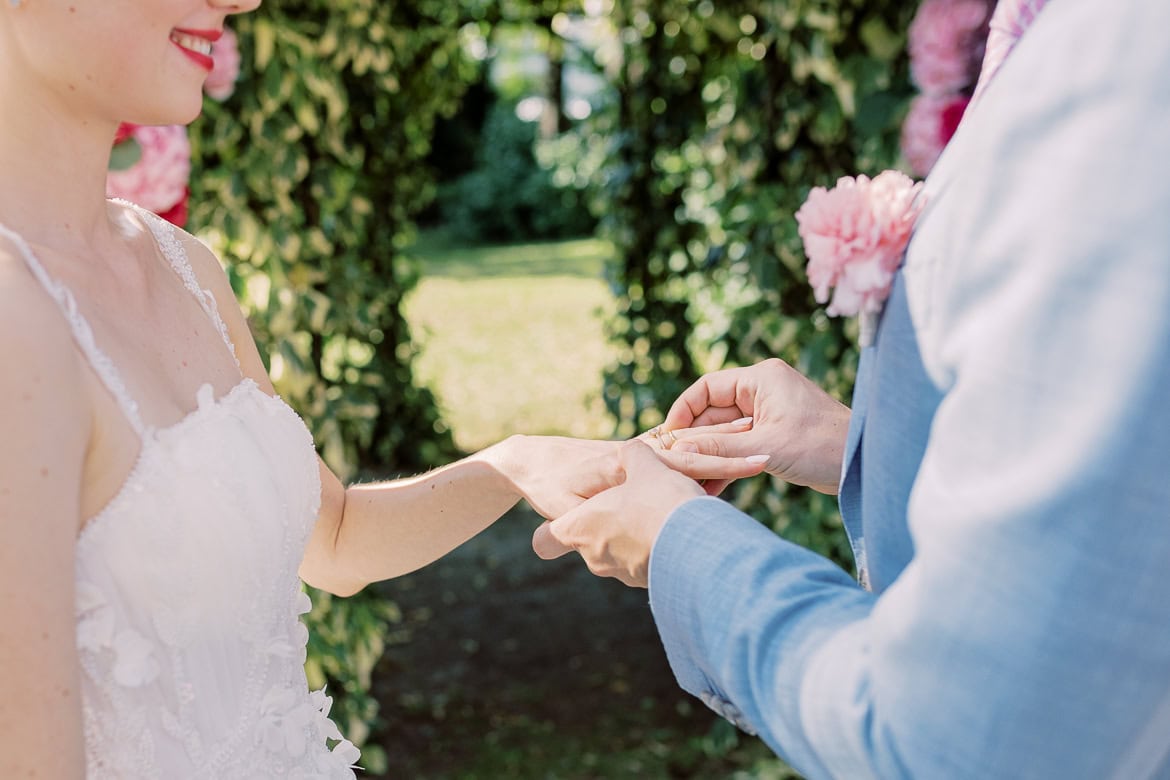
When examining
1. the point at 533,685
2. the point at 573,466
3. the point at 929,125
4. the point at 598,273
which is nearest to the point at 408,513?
the point at 573,466

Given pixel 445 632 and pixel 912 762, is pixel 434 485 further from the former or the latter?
pixel 445 632

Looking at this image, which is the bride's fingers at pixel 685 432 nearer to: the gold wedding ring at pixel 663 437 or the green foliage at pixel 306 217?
the gold wedding ring at pixel 663 437

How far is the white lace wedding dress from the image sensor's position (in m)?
1.24

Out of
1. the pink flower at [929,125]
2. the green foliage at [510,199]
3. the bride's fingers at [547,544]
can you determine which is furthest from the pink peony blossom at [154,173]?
the green foliage at [510,199]

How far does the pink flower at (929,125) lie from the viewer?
8.76ft

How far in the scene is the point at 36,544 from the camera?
1.09m

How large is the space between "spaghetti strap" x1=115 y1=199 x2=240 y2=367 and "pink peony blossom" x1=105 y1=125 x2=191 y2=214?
91 cm

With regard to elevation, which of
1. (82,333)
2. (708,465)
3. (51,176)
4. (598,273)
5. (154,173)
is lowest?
(598,273)

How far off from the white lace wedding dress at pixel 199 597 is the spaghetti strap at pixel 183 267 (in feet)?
0.57

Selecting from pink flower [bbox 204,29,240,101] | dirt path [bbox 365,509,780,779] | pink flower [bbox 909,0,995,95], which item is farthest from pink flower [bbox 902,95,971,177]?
dirt path [bbox 365,509,780,779]

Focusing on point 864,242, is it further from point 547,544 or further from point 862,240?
point 547,544

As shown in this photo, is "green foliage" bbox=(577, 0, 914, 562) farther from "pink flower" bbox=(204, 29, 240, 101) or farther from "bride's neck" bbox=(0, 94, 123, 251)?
"bride's neck" bbox=(0, 94, 123, 251)

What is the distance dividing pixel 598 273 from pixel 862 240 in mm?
4480

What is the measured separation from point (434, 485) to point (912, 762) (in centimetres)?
110
